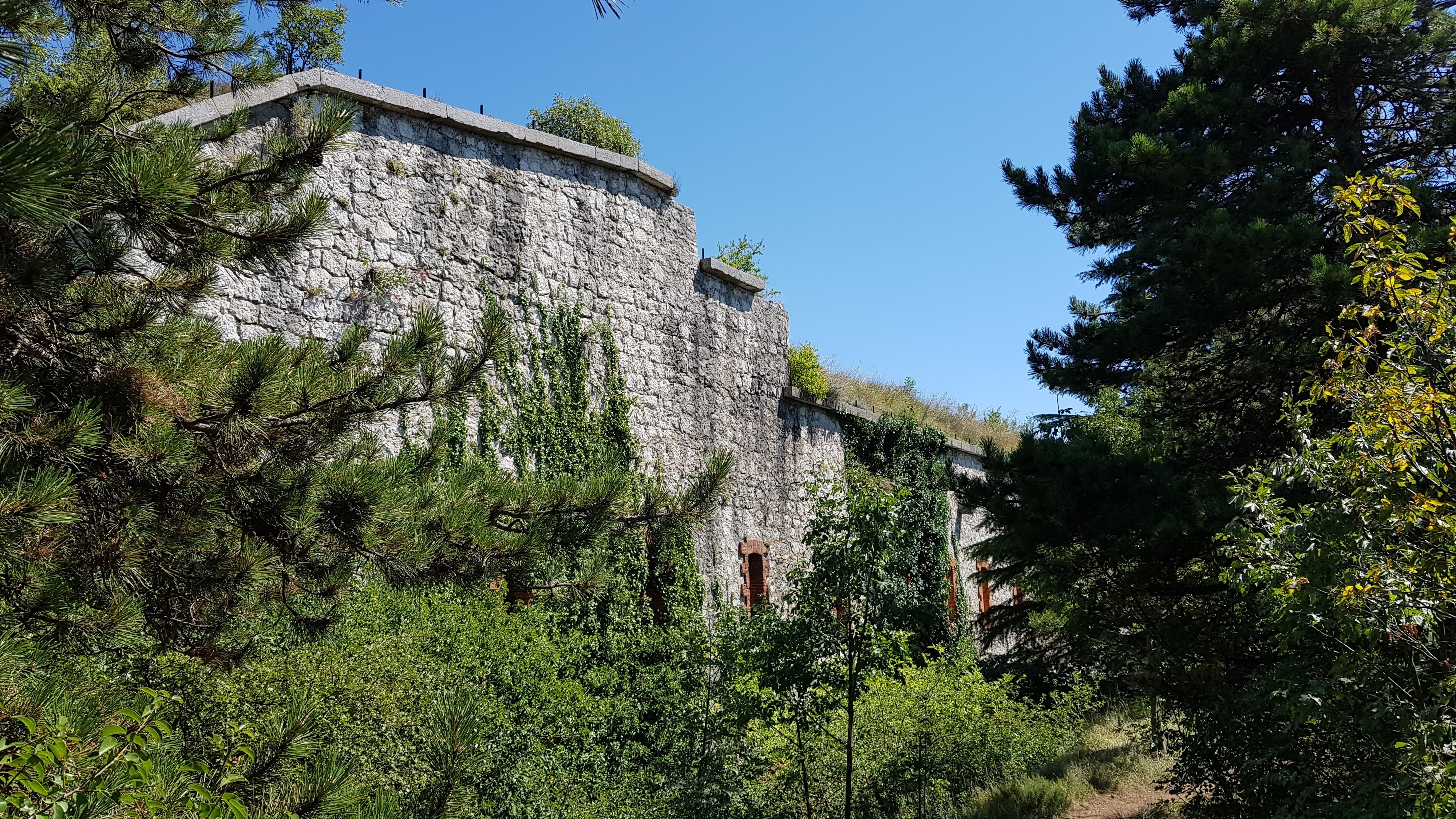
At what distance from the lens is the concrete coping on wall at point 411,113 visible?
759 centimetres

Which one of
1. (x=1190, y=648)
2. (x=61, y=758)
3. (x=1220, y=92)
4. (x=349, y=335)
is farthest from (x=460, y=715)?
(x=1220, y=92)

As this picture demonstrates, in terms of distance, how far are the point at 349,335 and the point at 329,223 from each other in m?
0.50

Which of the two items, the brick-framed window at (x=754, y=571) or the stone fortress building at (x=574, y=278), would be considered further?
the brick-framed window at (x=754, y=571)

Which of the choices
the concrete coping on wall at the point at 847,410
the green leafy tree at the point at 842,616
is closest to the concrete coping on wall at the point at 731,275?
the concrete coping on wall at the point at 847,410

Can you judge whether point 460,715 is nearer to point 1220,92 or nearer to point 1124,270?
point 1124,270

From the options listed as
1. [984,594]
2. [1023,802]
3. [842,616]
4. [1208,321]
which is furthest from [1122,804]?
[984,594]

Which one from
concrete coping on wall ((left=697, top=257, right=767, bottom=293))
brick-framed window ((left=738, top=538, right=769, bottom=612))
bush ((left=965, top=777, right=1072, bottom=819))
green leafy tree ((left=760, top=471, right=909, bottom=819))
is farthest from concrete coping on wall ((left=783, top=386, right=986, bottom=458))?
green leafy tree ((left=760, top=471, right=909, bottom=819))

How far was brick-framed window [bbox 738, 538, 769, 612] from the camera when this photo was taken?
39.3 ft

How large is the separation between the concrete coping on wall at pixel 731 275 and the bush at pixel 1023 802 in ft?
21.3

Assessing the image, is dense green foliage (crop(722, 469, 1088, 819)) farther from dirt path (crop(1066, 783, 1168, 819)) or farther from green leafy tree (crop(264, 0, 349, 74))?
green leafy tree (crop(264, 0, 349, 74))

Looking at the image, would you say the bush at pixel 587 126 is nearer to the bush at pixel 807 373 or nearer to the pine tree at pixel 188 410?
the bush at pixel 807 373

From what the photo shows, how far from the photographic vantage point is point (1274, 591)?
429 centimetres

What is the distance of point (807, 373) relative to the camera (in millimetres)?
13344

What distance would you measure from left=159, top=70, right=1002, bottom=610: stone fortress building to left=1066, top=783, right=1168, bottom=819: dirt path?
4.14m
